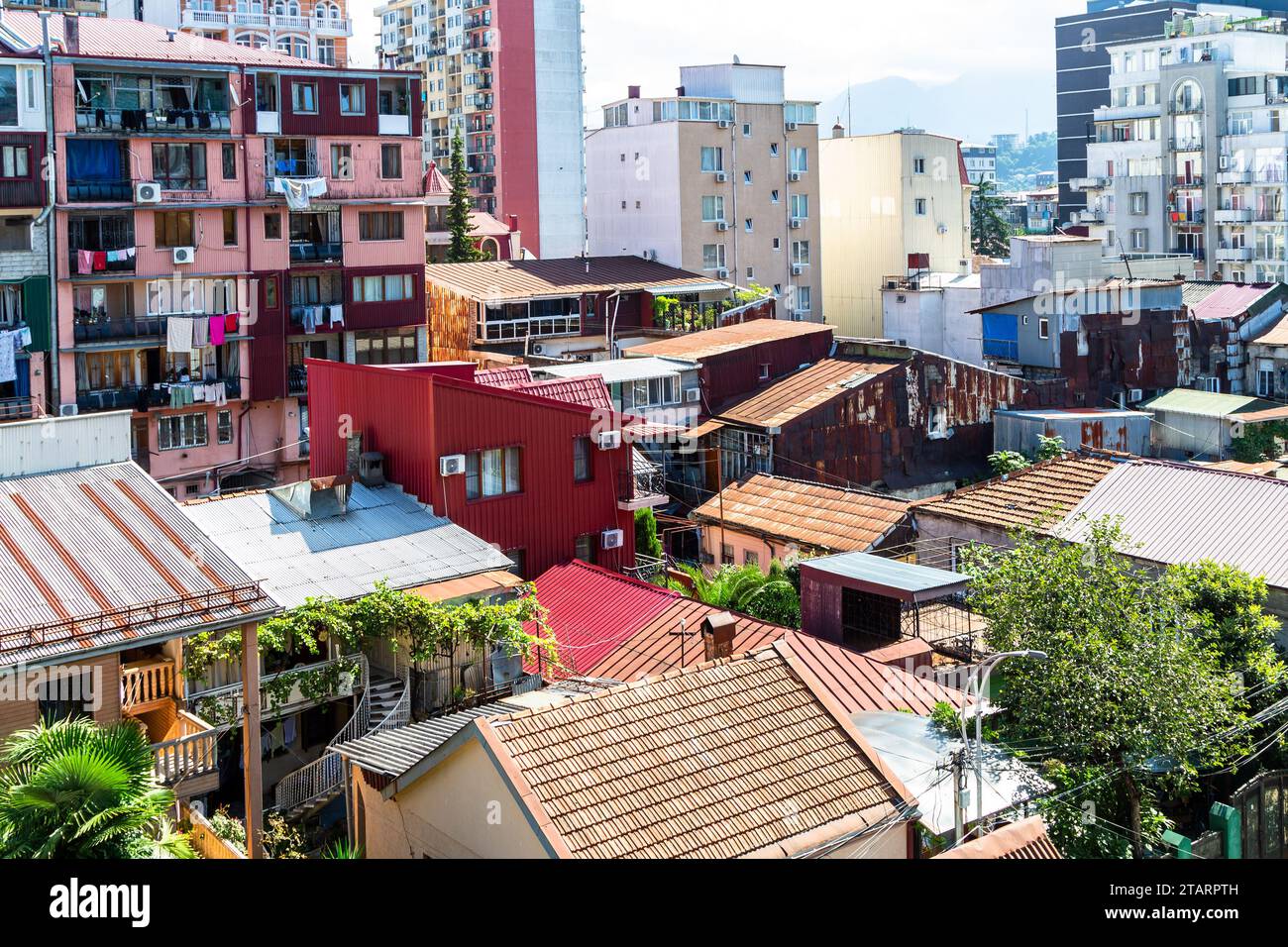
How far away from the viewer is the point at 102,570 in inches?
637

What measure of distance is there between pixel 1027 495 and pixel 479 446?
36.4 ft

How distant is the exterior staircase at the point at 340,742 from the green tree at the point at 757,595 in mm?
6882

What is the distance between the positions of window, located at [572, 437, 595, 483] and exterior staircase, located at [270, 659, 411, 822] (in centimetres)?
759

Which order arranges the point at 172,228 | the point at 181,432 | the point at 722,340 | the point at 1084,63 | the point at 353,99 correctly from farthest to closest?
the point at 1084,63
the point at 353,99
the point at 722,340
the point at 181,432
the point at 172,228

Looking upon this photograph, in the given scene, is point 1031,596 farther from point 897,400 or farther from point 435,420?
point 897,400

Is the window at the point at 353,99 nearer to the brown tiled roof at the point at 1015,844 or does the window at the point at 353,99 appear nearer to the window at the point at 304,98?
the window at the point at 304,98

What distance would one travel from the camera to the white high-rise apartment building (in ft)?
234

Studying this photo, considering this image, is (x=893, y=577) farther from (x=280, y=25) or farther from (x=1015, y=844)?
(x=280, y=25)

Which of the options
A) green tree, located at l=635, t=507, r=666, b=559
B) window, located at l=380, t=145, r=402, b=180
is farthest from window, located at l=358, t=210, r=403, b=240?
green tree, located at l=635, t=507, r=666, b=559

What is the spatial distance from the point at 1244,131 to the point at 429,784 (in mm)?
71218

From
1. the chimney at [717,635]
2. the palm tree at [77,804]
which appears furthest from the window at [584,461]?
the palm tree at [77,804]

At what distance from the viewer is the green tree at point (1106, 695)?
1727cm

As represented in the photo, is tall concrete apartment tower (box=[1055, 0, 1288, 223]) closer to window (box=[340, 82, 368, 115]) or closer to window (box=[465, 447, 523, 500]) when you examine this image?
window (box=[340, 82, 368, 115])

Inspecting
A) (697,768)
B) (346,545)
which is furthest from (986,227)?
(697,768)
